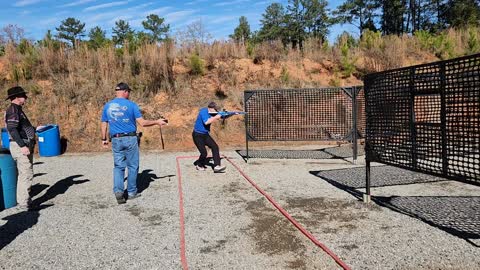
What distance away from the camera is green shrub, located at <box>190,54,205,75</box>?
16.9 m

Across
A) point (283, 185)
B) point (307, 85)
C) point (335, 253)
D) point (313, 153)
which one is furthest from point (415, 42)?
point (335, 253)

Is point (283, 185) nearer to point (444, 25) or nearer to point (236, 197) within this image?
point (236, 197)

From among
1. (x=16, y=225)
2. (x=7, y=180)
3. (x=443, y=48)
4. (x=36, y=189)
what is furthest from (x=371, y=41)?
(x=16, y=225)

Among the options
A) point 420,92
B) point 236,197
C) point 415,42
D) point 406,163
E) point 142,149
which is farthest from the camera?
point 415,42

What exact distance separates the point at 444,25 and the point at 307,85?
103 feet

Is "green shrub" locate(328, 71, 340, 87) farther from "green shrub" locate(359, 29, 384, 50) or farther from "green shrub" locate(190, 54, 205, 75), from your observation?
"green shrub" locate(190, 54, 205, 75)

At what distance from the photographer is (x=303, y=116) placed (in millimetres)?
11367

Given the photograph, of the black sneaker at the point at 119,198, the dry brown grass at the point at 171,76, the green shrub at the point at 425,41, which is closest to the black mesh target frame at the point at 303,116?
the dry brown grass at the point at 171,76

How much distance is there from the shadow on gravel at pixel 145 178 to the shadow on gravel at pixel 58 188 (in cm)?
117

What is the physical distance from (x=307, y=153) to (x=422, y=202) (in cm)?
561

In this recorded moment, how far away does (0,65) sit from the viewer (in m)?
16.3

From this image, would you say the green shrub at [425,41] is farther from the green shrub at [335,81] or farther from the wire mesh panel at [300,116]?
the wire mesh panel at [300,116]

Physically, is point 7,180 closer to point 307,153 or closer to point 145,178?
point 145,178

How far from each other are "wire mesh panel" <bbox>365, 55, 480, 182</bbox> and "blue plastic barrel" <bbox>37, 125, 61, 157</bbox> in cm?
984
